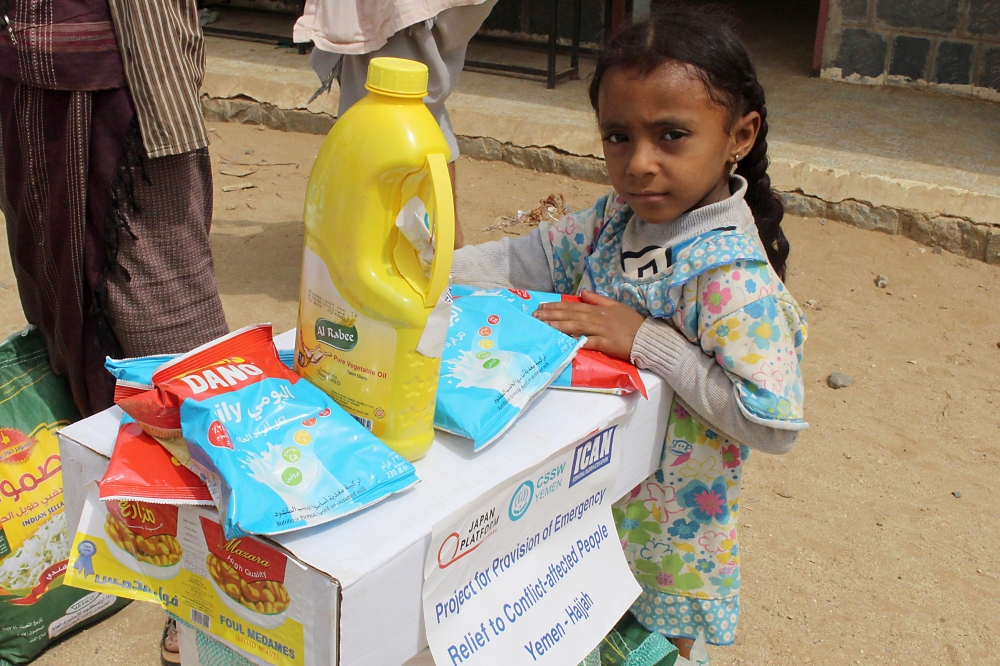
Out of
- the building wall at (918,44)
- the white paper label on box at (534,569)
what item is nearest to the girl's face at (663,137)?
the white paper label on box at (534,569)

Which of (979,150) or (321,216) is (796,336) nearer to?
(321,216)

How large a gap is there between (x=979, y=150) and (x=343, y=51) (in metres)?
3.27

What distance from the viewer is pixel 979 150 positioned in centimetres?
442

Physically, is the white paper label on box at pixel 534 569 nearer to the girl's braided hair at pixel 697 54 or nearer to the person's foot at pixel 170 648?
the girl's braided hair at pixel 697 54

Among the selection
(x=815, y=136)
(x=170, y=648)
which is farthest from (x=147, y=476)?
(x=815, y=136)

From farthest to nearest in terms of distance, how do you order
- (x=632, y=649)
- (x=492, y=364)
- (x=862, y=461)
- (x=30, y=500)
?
(x=862, y=461), (x=30, y=500), (x=632, y=649), (x=492, y=364)

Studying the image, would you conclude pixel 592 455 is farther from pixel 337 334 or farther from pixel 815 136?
pixel 815 136

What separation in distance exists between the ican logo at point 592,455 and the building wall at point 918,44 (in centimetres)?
474

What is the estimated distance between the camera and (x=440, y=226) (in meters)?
1.00

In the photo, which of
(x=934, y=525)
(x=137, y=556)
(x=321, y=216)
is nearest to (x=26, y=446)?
(x=137, y=556)

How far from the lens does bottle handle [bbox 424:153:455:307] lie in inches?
38.9

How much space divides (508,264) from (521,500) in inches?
24.2

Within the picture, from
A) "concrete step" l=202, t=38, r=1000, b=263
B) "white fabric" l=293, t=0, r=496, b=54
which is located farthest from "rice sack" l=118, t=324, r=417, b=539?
"concrete step" l=202, t=38, r=1000, b=263

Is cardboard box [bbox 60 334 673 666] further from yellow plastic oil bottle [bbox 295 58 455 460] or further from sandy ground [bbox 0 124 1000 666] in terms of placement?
sandy ground [bbox 0 124 1000 666]
